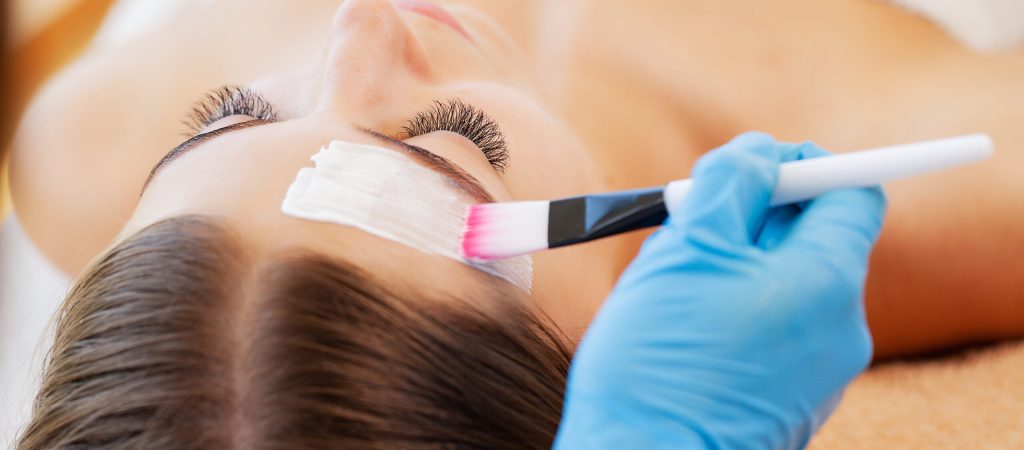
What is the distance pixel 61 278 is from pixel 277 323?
1.03 m

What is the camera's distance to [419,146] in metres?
0.77

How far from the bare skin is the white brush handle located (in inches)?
16.3

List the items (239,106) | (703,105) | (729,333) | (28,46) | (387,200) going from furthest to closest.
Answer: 1. (28,46)
2. (703,105)
3. (239,106)
4. (387,200)
5. (729,333)

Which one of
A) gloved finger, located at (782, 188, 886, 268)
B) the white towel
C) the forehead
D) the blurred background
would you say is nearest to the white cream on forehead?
the forehead

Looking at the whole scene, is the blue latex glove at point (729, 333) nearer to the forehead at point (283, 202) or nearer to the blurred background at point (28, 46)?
the forehead at point (283, 202)

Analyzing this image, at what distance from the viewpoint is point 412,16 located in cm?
107

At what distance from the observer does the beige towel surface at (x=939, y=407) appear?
937 mm

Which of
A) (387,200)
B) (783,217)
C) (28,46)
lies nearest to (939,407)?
(783,217)

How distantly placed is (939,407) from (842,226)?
21.8 inches

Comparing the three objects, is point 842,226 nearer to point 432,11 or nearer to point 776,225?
point 776,225

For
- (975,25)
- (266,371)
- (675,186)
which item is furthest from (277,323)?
(975,25)

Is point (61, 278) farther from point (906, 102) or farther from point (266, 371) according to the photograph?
point (906, 102)

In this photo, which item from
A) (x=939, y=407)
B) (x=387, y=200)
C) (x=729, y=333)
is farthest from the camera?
(x=939, y=407)

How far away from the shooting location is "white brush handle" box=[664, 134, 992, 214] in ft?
1.77
